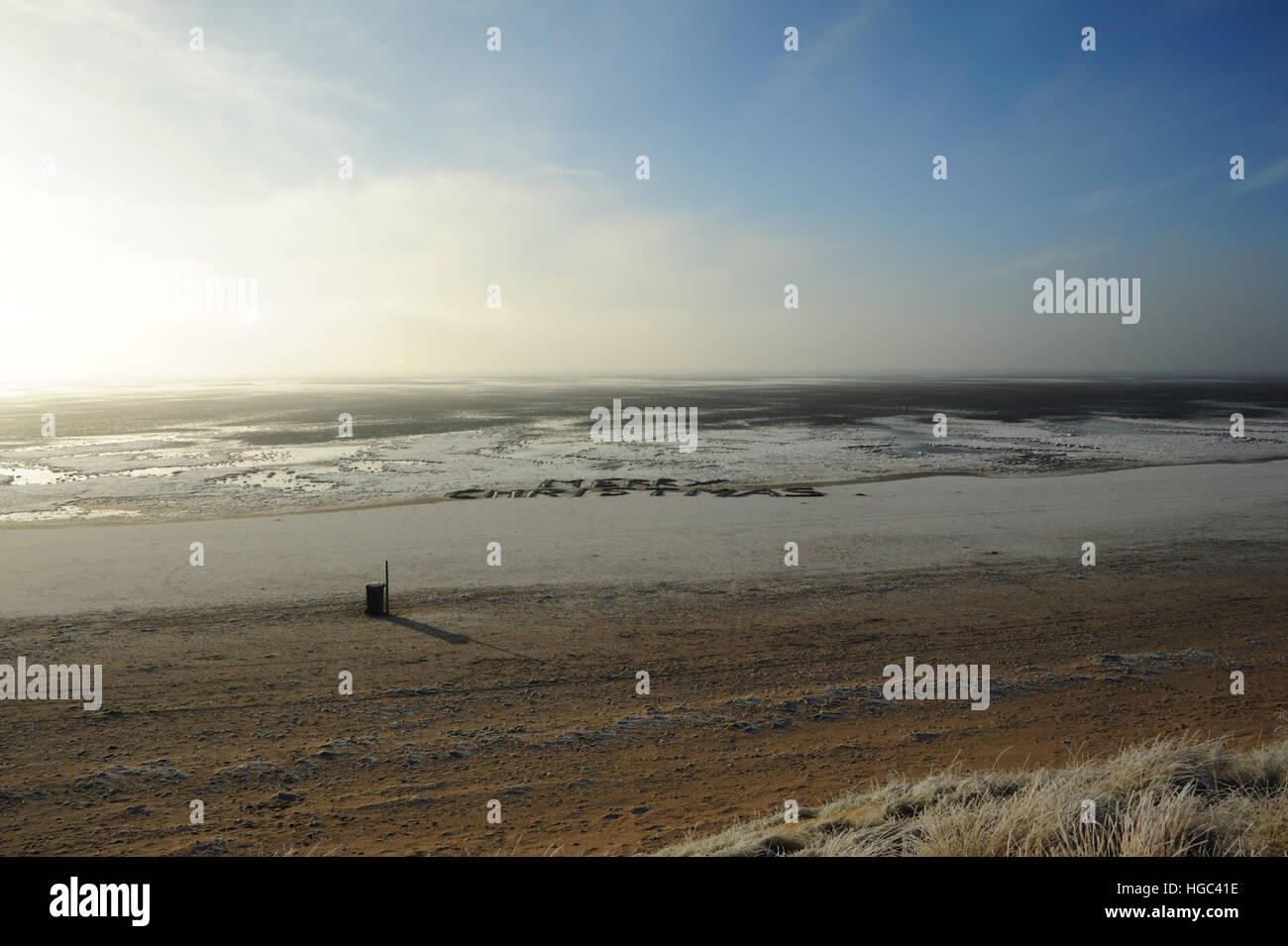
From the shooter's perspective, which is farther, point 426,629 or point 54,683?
point 426,629

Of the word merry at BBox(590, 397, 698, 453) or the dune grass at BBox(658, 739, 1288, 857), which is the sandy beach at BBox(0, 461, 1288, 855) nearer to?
the dune grass at BBox(658, 739, 1288, 857)

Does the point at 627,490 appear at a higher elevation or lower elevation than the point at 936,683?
higher

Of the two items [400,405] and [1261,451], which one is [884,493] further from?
[400,405]

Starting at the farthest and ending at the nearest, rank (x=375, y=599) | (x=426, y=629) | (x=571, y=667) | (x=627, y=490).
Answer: (x=627, y=490) < (x=375, y=599) < (x=426, y=629) < (x=571, y=667)

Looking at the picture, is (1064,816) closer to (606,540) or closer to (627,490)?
(606,540)

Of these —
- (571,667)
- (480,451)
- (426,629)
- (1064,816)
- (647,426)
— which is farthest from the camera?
(647,426)
